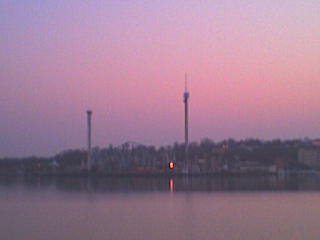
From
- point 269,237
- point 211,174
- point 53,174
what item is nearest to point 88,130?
point 53,174

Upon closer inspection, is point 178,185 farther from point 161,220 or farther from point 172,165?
point 161,220

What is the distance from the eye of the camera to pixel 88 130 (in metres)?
56.9

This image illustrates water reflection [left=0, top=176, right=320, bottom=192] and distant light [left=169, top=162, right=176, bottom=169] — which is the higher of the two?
distant light [left=169, top=162, right=176, bottom=169]

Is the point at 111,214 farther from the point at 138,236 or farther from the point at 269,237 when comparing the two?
the point at 269,237

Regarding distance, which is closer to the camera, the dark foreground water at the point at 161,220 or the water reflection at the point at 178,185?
the dark foreground water at the point at 161,220

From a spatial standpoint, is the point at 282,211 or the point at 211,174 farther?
the point at 211,174

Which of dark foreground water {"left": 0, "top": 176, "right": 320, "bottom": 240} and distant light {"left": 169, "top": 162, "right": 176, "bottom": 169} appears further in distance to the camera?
distant light {"left": 169, "top": 162, "right": 176, "bottom": 169}

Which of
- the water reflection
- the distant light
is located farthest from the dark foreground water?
the distant light

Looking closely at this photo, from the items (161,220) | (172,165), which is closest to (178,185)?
(172,165)

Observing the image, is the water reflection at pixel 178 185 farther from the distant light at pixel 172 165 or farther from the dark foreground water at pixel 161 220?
the distant light at pixel 172 165

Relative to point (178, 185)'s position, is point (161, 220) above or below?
below

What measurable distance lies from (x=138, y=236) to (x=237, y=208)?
6.48 meters

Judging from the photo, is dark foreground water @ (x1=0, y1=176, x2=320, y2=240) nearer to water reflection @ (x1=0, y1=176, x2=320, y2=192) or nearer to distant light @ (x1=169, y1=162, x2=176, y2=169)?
water reflection @ (x1=0, y1=176, x2=320, y2=192)

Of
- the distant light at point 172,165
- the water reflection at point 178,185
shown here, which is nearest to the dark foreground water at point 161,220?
the water reflection at point 178,185
